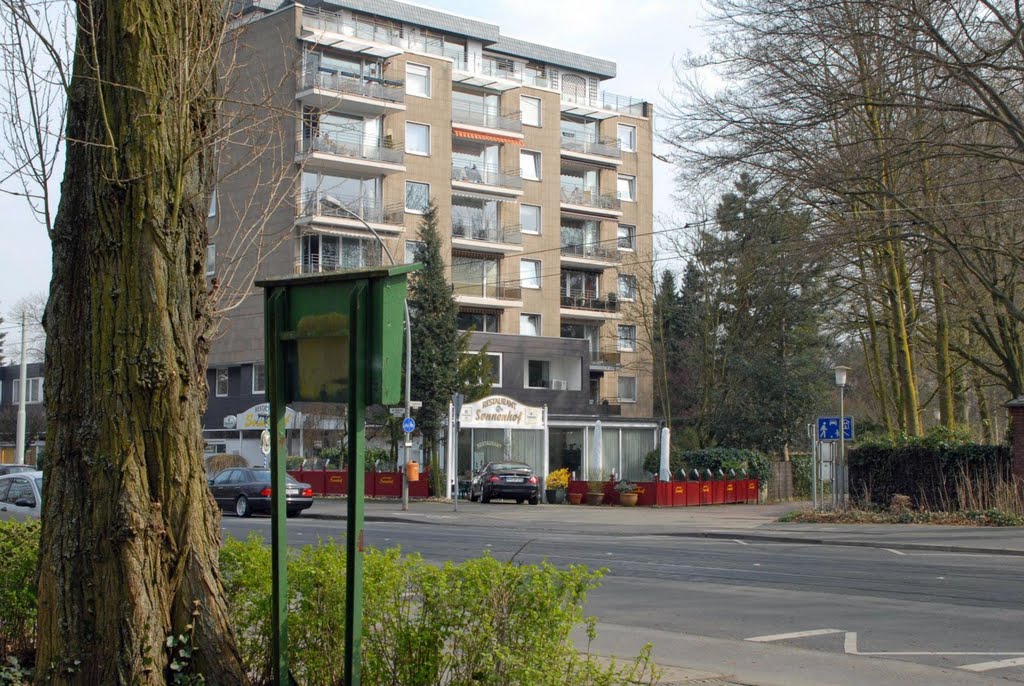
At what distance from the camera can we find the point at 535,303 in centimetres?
6125

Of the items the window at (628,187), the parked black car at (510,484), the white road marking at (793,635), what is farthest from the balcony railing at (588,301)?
the white road marking at (793,635)

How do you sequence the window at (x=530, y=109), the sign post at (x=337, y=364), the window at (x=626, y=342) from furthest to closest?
the window at (x=626, y=342)
the window at (x=530, y=109)
the sign post at (x=337, y=364)

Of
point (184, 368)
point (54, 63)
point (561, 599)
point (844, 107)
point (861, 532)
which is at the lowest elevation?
point (861, 532)

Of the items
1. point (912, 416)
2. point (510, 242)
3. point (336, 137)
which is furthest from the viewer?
point (510, 242)

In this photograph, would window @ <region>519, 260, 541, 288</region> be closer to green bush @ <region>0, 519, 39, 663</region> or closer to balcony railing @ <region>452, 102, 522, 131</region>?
balcony railing @ <region>452, 102, 522, 131</region>

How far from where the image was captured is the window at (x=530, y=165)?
6156 centimetres

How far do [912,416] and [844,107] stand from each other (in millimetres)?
12388

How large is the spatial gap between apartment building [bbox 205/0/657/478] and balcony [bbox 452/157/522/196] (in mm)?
87

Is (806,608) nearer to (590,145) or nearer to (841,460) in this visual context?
(841,460)

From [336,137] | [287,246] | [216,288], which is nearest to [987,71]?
[216,288]

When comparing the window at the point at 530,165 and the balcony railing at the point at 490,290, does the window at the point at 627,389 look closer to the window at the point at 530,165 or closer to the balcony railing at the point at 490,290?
the balcony railing at the point at 490,290

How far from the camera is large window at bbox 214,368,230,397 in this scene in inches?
2202

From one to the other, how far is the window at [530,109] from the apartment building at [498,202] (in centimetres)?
8

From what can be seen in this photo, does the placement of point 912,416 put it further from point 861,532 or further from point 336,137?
point 336,137
